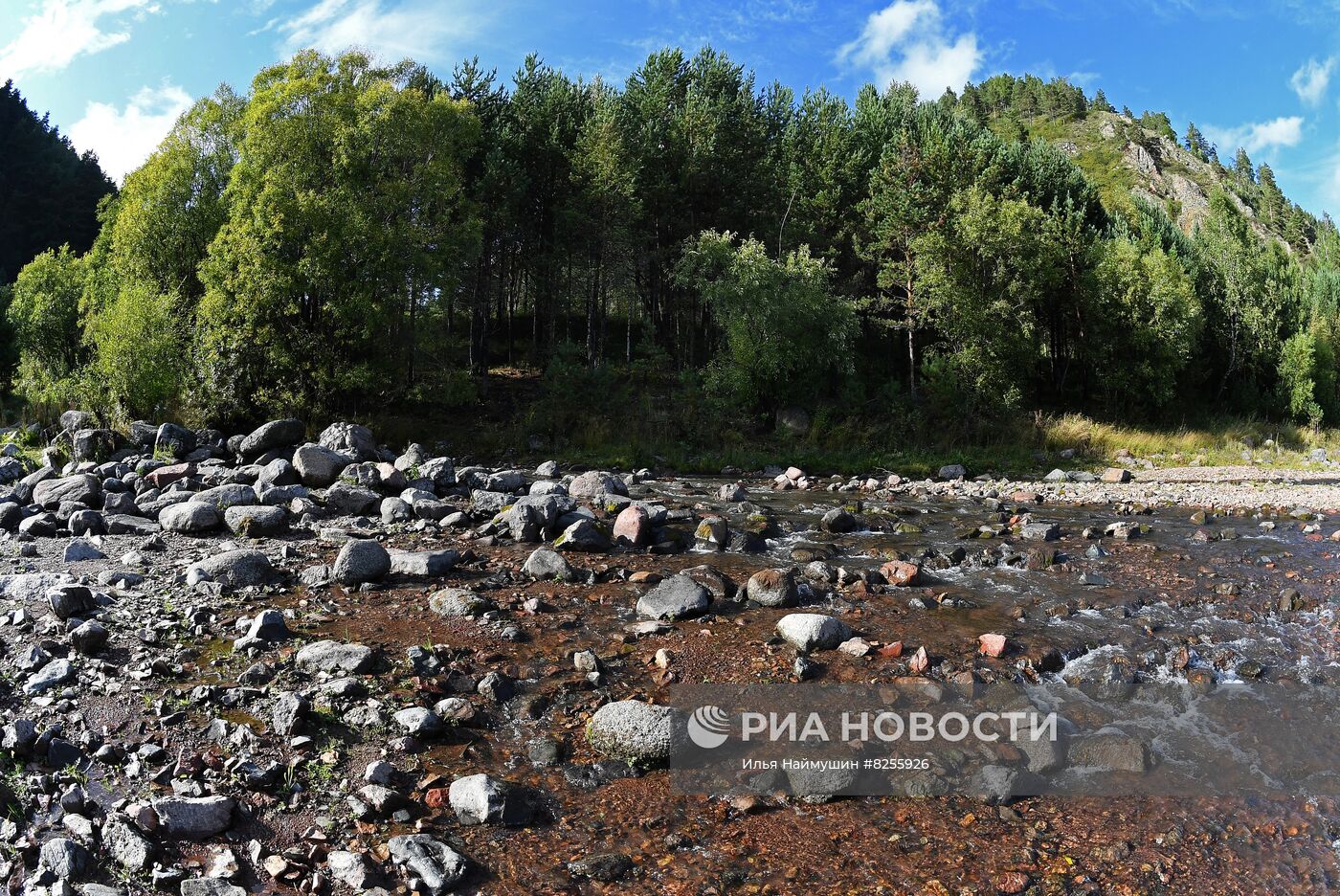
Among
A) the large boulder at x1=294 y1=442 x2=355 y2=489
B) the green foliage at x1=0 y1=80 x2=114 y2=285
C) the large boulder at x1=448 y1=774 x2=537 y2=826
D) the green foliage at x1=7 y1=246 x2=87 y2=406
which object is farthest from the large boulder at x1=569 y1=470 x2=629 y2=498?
the green foliage at x1=0 y1=80 x2=114 y2=285

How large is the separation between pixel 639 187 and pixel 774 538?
2488 cm

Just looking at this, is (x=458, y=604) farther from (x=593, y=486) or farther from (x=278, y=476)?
(x=278, y=476)

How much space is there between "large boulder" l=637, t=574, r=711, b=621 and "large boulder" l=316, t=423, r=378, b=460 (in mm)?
15063

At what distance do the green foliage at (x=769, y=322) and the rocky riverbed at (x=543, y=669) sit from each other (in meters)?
13.4

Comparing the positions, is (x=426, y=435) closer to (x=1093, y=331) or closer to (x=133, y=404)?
(x=133, y=404)

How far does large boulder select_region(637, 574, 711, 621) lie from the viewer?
10.5m

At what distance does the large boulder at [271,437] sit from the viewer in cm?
2362

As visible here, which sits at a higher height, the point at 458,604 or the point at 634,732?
the point at 458,604

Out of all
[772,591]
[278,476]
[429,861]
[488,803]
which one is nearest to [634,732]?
[488,803]

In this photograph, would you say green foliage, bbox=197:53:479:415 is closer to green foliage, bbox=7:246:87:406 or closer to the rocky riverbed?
green foliage, bbox=7:246:87:406

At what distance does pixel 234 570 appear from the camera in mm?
11312

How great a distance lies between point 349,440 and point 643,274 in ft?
73.2

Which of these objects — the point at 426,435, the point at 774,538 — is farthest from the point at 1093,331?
the point at 426,435

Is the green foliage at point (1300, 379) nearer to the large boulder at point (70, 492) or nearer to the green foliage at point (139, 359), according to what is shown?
the large boulder at point (70, 492)
